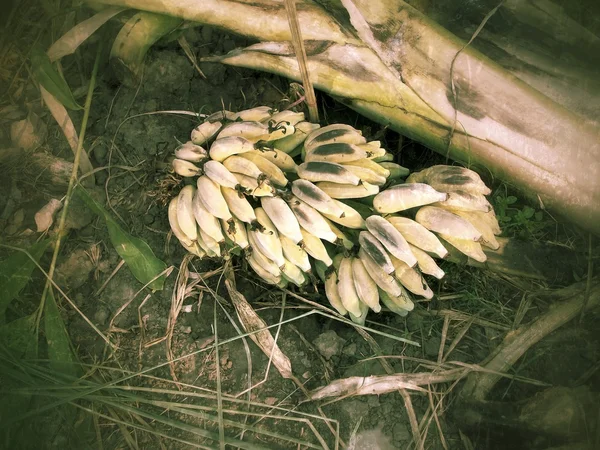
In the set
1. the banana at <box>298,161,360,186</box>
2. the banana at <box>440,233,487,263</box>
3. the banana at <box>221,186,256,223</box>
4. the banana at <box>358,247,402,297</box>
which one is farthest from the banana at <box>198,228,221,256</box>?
the banana at <box>440,233,487,263</box>

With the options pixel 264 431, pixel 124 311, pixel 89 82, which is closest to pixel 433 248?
pixel 264 431

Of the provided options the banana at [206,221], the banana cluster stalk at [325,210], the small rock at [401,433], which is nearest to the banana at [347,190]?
the banana cluster stalk at [325,210]

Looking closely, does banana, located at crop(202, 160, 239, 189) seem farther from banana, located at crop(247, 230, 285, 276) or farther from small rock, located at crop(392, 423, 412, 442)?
small rock, located at crop(392, 423, 412, 442)

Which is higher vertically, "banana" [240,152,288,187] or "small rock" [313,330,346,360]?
"banana" [240,152,288,187]

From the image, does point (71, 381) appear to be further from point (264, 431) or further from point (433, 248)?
→ point (433, 248)

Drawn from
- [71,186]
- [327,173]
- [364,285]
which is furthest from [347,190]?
[71,186]

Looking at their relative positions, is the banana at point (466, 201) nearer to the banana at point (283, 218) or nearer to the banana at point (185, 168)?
the banana at point (283, 218)

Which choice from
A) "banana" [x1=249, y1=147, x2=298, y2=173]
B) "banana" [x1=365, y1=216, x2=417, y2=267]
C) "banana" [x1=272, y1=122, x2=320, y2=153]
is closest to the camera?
"banana" [x1=365, y1=216, x2=417, y2=267]
